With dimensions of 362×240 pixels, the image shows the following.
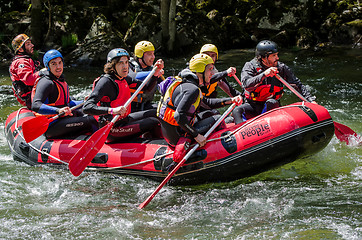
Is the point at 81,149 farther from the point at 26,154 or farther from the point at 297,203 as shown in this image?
the point at 297,203

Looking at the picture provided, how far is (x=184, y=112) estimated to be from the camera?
5.00 metres

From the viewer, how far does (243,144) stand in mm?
5305

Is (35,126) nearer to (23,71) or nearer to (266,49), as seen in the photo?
(23,71)

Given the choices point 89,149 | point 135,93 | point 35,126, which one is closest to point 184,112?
point 135,93

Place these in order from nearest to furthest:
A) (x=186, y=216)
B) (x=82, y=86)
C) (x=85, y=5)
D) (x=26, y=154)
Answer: (x=186, y=216), (x=26, y=154), (x=82, y=86), (x=85, y=5)

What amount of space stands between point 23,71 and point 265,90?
13.4 feet

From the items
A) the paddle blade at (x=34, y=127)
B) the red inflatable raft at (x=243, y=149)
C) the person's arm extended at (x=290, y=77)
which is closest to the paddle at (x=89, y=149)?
the red inflatable raft at (x=243, y=149)

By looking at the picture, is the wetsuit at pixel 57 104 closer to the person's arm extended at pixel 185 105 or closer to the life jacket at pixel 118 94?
the life jacket at pixel 118 94

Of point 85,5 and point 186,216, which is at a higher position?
point 85,5

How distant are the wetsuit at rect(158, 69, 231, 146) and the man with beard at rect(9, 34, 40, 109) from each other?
3.03 meters

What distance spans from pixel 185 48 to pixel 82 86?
15.4 feet

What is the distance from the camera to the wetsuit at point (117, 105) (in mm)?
5480

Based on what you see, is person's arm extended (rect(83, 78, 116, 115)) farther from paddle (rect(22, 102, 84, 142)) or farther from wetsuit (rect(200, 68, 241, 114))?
wetsuit (rect(200, 68, 241, 114))

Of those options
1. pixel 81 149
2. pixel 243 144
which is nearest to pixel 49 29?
pixel 81 149
